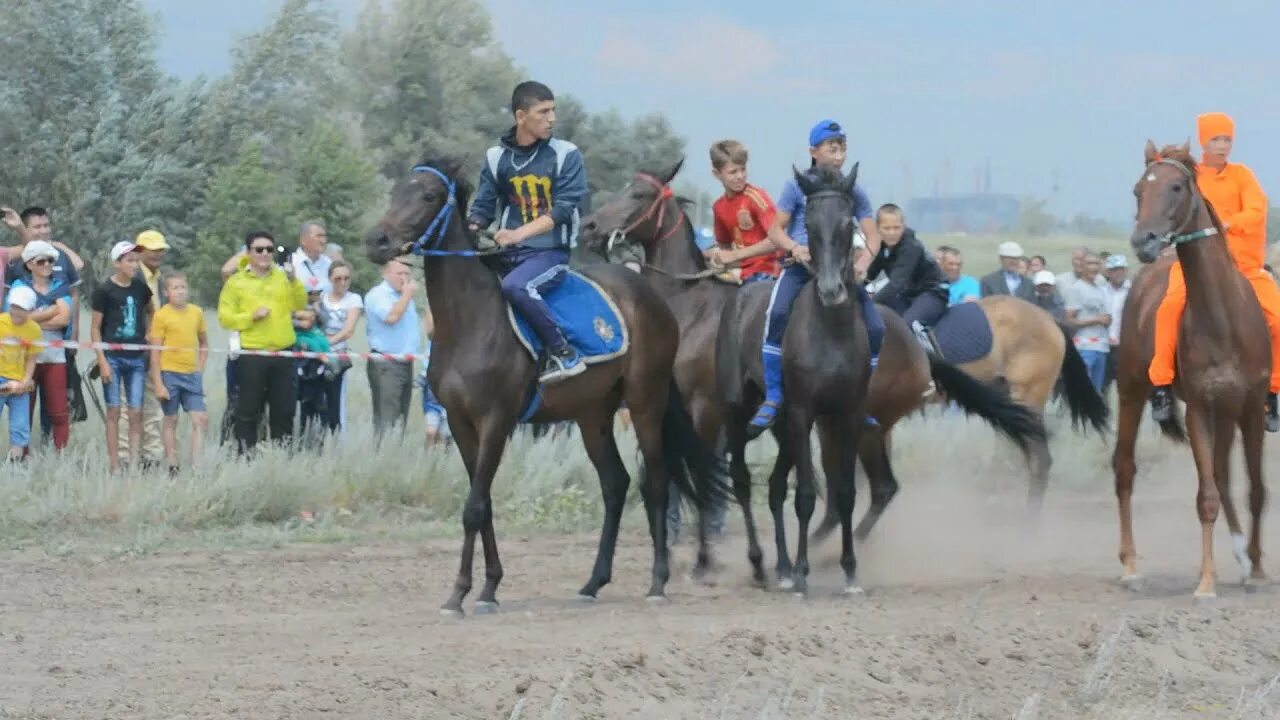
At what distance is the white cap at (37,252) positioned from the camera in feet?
48.6

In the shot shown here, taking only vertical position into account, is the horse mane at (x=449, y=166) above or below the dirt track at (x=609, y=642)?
above

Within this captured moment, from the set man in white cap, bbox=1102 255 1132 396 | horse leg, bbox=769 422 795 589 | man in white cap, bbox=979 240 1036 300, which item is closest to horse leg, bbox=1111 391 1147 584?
horse leg, bbox=769 422 795 589

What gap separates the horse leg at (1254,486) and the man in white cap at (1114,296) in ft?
29.0

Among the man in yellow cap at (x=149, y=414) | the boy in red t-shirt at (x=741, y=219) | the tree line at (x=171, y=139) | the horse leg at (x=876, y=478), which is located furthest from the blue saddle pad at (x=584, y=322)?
the tree line at (x=171, y=139)

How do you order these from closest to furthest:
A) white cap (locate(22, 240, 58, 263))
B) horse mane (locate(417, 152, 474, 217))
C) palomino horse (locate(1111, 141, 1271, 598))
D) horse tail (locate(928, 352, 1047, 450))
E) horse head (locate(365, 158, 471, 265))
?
horse head (locate(365, 158, 471, 265)) < horse mane (locate(417, 152, 474, 217)) < palomino horse (locate(1111, 141, 1271, 598)) < horse tail (locate(928, 352, 1047, 450)) < white cap (locate(22, 240, 58, 263))

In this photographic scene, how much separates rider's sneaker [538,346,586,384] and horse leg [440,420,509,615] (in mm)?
462

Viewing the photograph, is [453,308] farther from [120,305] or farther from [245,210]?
[245,210]

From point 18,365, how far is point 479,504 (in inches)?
215

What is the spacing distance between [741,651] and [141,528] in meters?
6.61

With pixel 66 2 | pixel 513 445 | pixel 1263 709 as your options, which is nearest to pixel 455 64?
pixel 66 2

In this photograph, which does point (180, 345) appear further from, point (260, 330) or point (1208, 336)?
point (1208, 336)

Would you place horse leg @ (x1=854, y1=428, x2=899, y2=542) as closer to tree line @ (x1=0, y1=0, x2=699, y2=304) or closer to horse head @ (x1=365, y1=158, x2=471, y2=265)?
horse head @ (x1=365, y1=158, x2=471, y2=265)

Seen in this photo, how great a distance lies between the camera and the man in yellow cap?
15.4 meters

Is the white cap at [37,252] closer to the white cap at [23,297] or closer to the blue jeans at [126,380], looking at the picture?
the white cap at [23,297]
